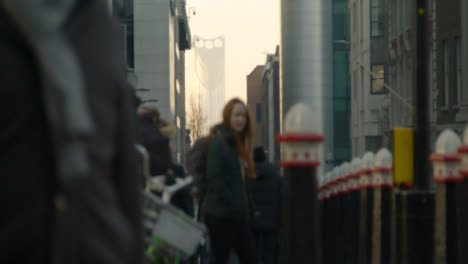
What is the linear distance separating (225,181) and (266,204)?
3662mm

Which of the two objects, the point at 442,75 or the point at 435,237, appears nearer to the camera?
the point at 435,237

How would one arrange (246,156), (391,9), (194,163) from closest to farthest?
(246,156), (194,163), (391,9)

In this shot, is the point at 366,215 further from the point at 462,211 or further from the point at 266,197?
the point at 462,211

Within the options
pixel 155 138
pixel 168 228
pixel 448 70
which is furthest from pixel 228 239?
pixel 448 70

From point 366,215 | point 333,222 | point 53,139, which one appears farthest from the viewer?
point 333,222

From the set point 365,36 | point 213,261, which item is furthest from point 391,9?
point 213,261

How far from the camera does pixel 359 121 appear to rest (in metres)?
49.6

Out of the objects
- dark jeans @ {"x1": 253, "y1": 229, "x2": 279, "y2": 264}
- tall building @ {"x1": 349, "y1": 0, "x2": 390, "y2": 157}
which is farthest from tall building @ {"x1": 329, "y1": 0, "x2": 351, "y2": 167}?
dark jeans @ {"x1": 253, "y1": 229, "x2": 279, "y2": 264}

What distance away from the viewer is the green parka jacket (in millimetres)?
7855

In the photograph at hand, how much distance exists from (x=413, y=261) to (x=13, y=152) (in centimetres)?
585

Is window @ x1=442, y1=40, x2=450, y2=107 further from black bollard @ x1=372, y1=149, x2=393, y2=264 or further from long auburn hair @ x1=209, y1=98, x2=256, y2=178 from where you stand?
long auburn hair @ x1=209, y1=98, x2=256, y2=178

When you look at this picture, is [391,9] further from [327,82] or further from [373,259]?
[373,259]

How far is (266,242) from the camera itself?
11.6 metres

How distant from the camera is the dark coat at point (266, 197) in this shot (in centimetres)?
1148
